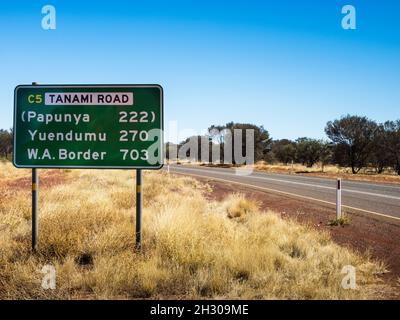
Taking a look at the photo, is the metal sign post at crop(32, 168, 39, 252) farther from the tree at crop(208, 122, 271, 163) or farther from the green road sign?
the tree at crop(208, 122, 271, 163)

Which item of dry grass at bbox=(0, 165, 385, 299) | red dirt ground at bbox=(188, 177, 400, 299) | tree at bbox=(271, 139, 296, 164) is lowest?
red dirt ground at bbox=(188, 177, 400, 299)

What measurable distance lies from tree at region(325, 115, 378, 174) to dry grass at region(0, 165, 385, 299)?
38861 mm

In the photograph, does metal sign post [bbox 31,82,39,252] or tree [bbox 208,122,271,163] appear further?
tree [bbox 208,122,271,163]

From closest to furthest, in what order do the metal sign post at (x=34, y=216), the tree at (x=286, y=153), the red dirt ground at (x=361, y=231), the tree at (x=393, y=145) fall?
the metal sign post at (x=34, y=216) → the red dirt ground at (x=361, y=231) → the tree at (x=393, y=145) → the tree at (x=286, y=153)

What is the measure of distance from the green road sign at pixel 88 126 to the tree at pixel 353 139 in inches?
1589

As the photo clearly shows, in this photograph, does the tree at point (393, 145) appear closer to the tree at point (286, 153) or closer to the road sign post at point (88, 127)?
the tree at point (286, 153)

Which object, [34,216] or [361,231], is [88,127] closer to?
[34,216]

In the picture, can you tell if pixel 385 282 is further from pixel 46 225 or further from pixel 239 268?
pixel 46 225

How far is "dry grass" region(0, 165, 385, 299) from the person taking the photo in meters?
4.96

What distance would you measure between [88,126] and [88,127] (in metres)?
0.02

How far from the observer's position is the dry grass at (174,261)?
496 centimetres

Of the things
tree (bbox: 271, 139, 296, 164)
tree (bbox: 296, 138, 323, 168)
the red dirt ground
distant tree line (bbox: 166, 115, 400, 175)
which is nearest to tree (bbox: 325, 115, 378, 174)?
distant tree line (bbox: 166, 115, 400, 175)

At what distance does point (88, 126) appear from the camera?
695 cm

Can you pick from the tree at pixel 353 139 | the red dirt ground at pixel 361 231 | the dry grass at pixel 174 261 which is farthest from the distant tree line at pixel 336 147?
the dry grass at pixel 174 261
